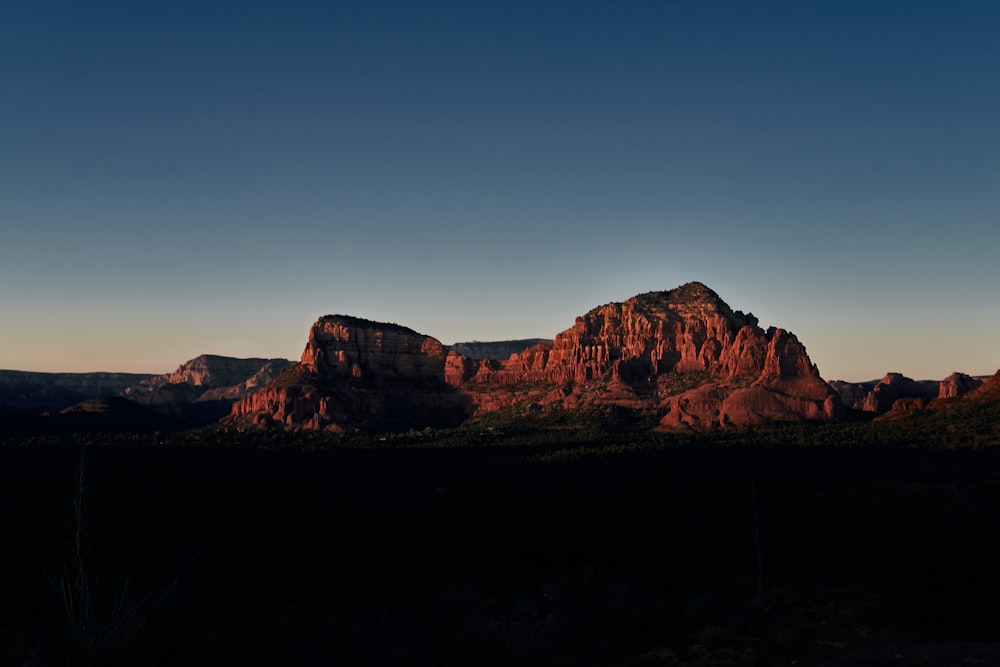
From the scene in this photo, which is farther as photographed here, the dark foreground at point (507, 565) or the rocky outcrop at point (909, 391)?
the rocky outcrop at point (909, 391)

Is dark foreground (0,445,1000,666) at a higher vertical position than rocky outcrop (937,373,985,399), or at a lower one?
lower

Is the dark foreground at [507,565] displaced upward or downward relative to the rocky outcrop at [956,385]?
downward

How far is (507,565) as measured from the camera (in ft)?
139

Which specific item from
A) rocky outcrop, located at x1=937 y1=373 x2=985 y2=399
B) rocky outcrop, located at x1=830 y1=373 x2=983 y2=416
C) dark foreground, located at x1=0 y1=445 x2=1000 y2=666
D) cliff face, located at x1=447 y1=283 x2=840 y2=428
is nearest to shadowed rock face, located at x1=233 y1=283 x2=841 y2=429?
cliff face, located at x1=447 y1=283 x2=840 y2=428

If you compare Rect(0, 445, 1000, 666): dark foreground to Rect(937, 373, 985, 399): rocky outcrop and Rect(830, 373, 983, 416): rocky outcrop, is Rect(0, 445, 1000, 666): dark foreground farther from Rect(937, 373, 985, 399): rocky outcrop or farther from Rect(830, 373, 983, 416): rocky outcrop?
Rect(937, 373, 985, 399): rocky outcrop

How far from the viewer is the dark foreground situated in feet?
79.5

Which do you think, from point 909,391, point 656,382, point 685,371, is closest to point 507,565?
point 656,382

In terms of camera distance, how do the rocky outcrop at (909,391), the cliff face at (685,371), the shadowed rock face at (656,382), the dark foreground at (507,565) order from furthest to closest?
1. the rocky outcrop at (909,391)
2. the shadowed rock face at (656,382)
3. the cliff face at (685,371)
4. the dark foreground at (507,565)

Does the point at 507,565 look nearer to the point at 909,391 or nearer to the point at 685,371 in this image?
the point at 685,371

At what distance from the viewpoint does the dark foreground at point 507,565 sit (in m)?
24.2

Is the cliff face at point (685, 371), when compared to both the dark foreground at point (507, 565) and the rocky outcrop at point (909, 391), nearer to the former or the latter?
the rocky outcrop at point (909, 391)

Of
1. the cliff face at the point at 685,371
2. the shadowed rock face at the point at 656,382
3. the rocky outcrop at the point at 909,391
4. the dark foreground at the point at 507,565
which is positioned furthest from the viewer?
the rocky outcrop at the point at 909,391

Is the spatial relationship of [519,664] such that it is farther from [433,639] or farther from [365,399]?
[365,399]

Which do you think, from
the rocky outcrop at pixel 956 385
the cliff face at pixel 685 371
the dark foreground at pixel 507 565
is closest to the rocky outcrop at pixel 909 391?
the rocky outcrop at pixel 956 385
